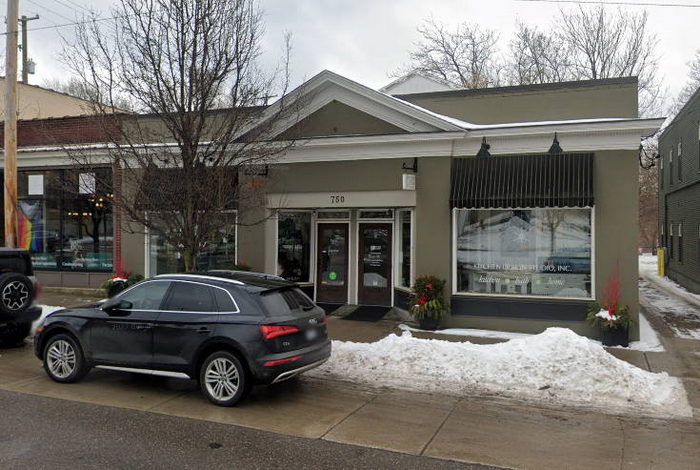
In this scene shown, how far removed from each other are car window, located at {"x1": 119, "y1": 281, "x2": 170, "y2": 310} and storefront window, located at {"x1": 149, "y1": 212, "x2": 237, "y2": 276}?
6.14m

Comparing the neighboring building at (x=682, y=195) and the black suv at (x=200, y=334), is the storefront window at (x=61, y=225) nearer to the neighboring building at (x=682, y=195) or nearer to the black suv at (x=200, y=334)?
the black suv at (x=200, y=334)

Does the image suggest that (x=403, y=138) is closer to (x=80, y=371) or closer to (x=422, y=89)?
(x=80, y=371)

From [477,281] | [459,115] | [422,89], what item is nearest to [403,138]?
[459,115]

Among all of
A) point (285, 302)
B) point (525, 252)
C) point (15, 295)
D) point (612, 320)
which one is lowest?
point (612, 320)

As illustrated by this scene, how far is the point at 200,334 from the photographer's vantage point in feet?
22.5

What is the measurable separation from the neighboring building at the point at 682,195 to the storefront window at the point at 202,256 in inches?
592

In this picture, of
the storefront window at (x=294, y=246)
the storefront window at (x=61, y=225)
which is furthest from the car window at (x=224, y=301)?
the storefront window at (x=61, y=225)

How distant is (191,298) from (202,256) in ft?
25.5

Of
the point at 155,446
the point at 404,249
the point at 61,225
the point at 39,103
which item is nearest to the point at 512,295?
the point at 404,249

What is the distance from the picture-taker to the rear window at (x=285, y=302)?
6914 mm

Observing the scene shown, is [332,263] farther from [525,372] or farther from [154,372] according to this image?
[154,372]

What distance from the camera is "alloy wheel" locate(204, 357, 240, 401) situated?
6.74 metres

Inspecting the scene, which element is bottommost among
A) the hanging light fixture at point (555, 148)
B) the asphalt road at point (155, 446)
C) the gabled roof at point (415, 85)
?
the asphalt road at point (155, 446)

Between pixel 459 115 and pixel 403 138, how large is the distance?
164 cm
